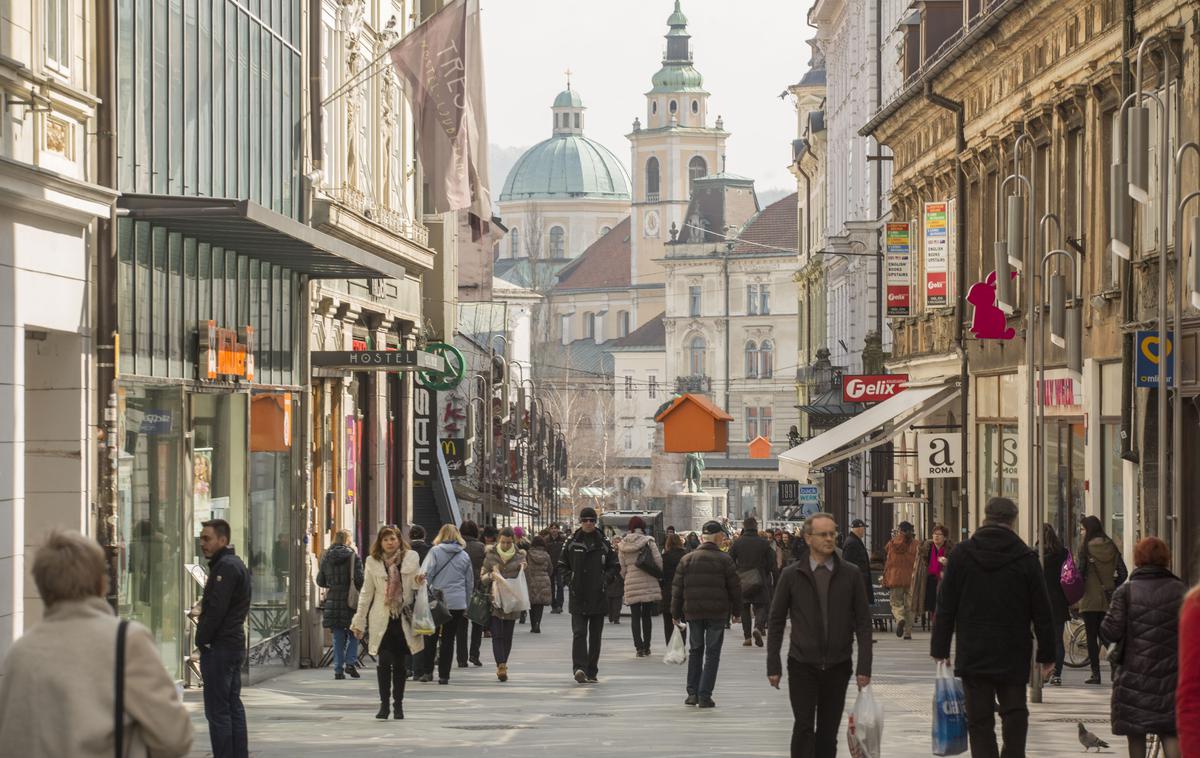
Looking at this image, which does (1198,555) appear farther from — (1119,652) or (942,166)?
(942,166)

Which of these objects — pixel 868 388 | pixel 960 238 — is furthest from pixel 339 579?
pixel 868 388

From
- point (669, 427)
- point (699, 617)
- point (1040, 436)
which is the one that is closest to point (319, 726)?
point (699, 617)

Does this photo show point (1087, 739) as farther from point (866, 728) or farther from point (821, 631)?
point (866, 728)

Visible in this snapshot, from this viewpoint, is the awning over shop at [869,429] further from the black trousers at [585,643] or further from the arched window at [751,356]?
the arched window at [751,356]

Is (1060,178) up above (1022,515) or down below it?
above

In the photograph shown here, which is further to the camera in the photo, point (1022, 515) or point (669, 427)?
point (1022, 515)

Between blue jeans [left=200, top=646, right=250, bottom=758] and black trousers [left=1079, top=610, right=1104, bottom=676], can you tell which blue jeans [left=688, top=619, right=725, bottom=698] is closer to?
black trousers [left=1079, top=610, right=1104, bottom=676]

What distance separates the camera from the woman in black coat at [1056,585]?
66.6 ft

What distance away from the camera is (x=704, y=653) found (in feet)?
64.6

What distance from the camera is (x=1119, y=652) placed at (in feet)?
40.6

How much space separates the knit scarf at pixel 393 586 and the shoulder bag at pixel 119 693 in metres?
11.3

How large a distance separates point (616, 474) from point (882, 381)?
115009mm

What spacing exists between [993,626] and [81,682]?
6720 millimetres

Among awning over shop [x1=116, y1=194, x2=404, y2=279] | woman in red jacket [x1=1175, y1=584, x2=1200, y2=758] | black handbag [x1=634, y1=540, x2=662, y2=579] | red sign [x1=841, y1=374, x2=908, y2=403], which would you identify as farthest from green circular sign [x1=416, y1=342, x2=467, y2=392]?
woman in red jacket [x1=1175, y1=584, x2=1200, y2=758]
